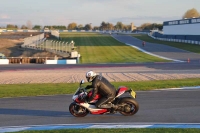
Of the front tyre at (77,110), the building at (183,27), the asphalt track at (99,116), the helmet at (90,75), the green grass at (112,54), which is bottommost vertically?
the green grass at (112,54)

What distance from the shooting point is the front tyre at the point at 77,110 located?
12.2 meters

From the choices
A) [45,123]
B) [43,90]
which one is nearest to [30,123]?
[45,123]

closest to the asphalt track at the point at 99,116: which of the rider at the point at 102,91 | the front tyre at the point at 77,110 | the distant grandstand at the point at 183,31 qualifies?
the front tyre at the point at 77,110

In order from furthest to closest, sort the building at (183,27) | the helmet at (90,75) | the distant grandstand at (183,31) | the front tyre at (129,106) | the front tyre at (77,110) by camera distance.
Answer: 1. the building at (183,27)
2. the distant grandstand at (183,31)
3. the front tyre at (77,110)
4. the front tyre at (129,106)
5. the helmet at (90,75)

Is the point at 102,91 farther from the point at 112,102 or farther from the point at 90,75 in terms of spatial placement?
the point at 90,75

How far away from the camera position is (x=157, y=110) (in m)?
12.9

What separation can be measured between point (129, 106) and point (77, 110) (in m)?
1.72

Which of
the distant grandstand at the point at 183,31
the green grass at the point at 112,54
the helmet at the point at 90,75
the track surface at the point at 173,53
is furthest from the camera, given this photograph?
the distant grandstand at the point at 183,31

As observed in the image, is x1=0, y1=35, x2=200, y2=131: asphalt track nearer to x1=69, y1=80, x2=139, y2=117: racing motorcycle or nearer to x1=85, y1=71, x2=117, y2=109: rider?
x1=69, y1=80, x2=139, y2=117: racing motorcycle

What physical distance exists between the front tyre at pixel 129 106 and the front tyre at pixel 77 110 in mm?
1221

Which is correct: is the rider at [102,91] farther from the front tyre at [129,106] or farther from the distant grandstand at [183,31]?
the distant grandstand at [183,31]

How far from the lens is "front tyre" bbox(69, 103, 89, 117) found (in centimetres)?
1222

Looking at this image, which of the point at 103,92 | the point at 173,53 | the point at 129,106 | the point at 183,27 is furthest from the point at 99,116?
the point at 183,27

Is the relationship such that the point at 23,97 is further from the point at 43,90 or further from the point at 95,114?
the point at 95,114
